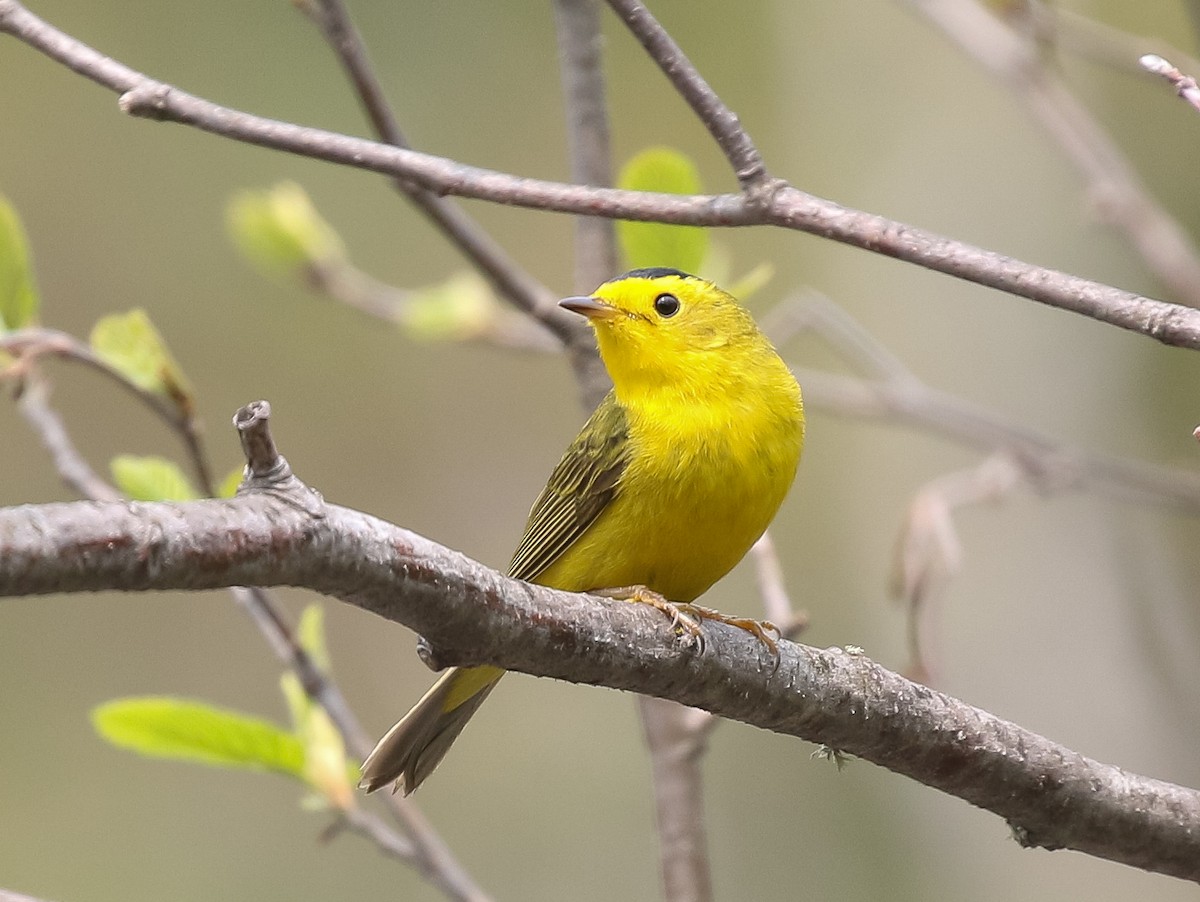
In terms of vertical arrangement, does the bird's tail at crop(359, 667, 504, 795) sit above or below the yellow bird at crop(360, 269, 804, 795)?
below

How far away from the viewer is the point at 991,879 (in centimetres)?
516

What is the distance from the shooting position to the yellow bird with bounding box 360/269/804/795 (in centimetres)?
325

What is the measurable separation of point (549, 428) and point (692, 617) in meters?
6.37

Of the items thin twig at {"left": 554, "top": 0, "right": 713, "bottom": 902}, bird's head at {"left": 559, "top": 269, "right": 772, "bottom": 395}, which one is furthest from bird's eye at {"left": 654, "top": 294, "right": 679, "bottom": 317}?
thin twig at {"left": 554, "top": 0, "right": 713, "bottom": 902}

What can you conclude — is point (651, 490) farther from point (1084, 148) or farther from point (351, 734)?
point (1084, 148)

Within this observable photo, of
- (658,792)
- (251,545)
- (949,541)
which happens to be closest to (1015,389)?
(949,541)

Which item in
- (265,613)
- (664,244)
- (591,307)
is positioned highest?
(664,244)

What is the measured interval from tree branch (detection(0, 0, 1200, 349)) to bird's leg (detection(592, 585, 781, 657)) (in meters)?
0.65

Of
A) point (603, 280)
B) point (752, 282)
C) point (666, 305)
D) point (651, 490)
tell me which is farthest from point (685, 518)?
point (603, 280)

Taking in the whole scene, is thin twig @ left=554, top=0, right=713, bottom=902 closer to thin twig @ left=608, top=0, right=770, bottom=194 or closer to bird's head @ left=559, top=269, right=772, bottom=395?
bird's head @ left=559, top=269, right=772, bottom=395

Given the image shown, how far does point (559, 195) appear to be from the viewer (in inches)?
86.4

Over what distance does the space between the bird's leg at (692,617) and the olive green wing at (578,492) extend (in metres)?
0.25

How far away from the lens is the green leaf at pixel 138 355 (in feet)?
9.31

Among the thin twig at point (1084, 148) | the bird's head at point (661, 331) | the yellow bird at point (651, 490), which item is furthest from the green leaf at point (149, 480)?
the thin twig at point (1084, 148)
